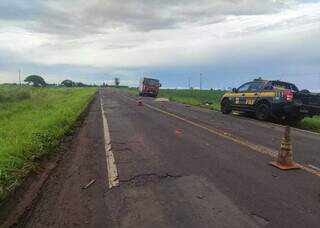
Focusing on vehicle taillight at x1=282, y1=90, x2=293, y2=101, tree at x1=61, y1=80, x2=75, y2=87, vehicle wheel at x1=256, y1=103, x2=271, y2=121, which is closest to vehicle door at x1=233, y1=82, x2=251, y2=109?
vehicle wheel at x1=256, y1=103, x2=271, y2=121

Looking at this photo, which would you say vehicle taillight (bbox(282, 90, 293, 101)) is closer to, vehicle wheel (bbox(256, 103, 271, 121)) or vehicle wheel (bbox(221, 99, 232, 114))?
vehicle wheel (bbox(256, 103, 271, 121))

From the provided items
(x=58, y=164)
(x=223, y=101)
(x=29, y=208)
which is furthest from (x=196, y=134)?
(x=223, y=101)

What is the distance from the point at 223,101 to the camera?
24297 mm

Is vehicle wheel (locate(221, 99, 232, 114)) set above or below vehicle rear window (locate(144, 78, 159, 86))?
below

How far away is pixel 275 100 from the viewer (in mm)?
19219

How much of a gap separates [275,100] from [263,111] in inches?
44.9

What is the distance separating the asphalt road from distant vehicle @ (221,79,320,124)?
6.55 meters

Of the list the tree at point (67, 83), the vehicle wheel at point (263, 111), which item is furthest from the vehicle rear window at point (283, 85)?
the tree at point (67, 83)

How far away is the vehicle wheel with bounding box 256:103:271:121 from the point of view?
1981 centimetres

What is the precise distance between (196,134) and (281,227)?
27.8 feet

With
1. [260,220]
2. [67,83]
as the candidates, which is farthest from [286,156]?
[67,83]

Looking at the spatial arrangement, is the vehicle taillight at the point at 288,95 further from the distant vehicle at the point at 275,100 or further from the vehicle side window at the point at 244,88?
the vehicle side window at the point at 244,88

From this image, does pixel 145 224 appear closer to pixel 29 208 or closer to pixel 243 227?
pixel 243 227

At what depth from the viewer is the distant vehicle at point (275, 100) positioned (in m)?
18.1
